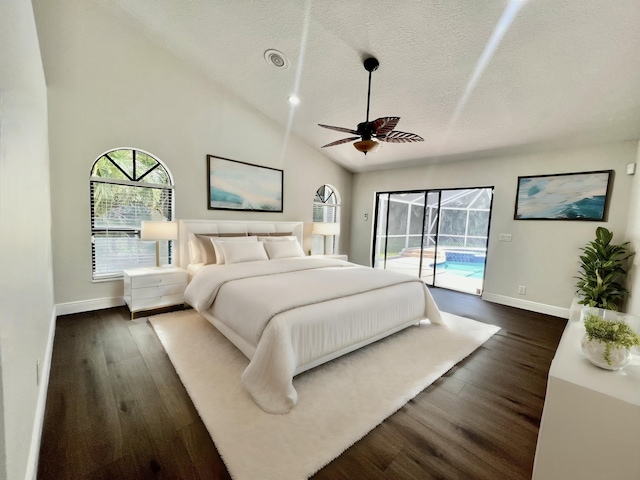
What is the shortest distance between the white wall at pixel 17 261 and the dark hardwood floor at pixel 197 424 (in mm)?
231

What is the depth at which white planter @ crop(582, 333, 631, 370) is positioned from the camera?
47.1 inches

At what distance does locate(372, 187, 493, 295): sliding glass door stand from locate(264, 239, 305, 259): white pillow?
7.95 feet

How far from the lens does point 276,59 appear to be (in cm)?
334

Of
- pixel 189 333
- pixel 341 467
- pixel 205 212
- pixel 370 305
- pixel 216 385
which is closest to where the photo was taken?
pixel 341 467

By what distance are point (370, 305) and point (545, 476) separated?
1504 millimetres

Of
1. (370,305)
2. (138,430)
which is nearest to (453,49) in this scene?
(370,305)

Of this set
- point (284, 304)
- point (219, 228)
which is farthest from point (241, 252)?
point (284, 304)

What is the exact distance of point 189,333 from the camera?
2902 mm

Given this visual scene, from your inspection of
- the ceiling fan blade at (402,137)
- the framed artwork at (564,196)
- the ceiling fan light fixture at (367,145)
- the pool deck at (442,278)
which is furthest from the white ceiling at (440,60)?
the pool deck at (442,278)

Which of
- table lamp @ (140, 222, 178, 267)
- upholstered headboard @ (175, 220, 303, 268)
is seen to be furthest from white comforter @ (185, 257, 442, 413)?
upholstered headboard @ (175, 220, 303, 268)

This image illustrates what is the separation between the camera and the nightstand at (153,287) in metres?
3.23

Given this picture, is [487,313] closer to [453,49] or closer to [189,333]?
[453,49]

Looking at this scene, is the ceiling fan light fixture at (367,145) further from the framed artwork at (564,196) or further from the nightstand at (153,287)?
the framed artwork at (564,196)

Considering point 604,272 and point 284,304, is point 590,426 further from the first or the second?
point 604,272
